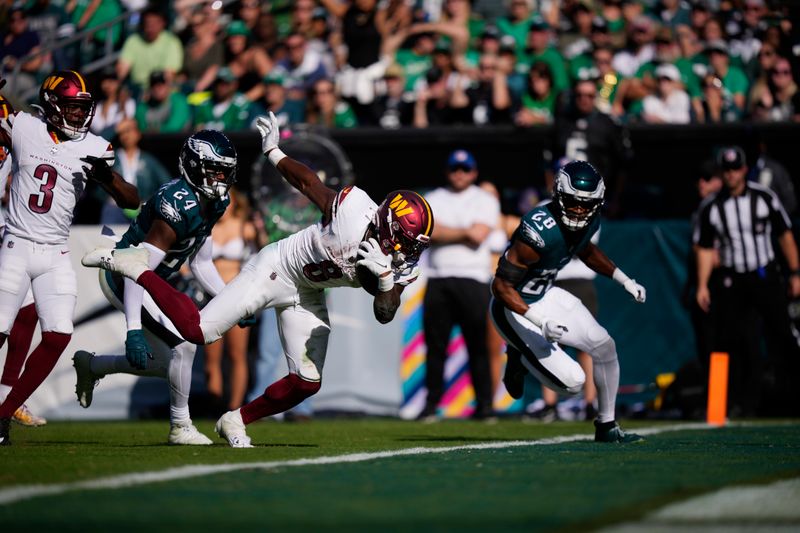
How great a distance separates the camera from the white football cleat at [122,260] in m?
6.62

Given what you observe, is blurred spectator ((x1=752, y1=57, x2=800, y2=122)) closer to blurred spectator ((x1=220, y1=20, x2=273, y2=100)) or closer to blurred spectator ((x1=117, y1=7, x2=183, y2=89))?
blurred spectator ((x1=220, y1=20, x2=273, y2=100))

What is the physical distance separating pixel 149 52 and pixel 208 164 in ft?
22.7

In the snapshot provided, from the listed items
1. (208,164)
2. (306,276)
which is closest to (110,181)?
(208,164)

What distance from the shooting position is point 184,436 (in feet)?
23.2

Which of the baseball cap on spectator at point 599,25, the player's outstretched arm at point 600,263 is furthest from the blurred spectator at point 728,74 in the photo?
the player's outstretched arm at point 600,263

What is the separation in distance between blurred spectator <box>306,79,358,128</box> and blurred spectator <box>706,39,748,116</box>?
11.2 feet

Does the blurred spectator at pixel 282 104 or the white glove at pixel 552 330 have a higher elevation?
the blurred spectator at pixel 282 104

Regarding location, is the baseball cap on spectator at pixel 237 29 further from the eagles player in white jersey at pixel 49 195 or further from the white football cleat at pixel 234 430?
the white football cleat at pixel 234 430

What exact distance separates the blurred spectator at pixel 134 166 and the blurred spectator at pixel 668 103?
440 cm

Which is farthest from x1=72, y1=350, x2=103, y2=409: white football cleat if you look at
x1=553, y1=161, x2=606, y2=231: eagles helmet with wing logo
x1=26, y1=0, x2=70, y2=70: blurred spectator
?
x1=26, y1=0, x2=70, y2=70: blurred spectator

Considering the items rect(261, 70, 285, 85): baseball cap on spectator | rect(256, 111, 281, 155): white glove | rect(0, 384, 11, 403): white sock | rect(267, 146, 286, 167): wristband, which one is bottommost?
rect(0, 384, 11, 403): white sock

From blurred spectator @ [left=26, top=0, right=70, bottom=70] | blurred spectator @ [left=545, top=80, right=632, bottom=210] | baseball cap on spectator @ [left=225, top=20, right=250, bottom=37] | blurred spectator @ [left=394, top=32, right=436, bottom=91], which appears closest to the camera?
blurred spectator @ [left=545, top=80, right=632, bottom=210]

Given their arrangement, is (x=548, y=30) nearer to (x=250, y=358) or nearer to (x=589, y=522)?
(x=250, y=358)

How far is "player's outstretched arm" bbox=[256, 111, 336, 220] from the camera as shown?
263 inches
